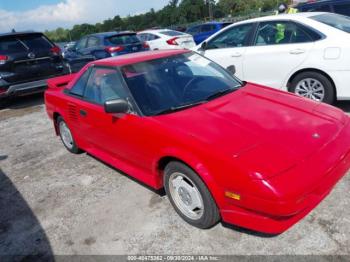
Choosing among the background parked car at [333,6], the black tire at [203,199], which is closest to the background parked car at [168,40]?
the background parked car at [333,6]

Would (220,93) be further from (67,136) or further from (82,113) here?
(67,136)

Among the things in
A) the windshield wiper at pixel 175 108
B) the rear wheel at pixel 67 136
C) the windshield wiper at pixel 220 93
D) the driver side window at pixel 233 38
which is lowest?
the rear wheel at pixel 67 136

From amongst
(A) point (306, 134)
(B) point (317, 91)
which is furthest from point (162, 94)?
(B) point (317, 91)

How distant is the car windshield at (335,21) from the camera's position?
5.10 meters

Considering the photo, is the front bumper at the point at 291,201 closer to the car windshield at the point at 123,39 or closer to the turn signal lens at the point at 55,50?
the turn signal lens at the point at 55,50

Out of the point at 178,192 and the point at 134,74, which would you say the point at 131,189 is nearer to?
the point at 178,192

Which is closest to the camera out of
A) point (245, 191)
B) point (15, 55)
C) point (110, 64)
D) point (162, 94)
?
point (245, 191)

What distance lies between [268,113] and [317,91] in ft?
8.30

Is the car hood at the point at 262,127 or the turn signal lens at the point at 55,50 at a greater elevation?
the turn signal lens at the point at 55,50

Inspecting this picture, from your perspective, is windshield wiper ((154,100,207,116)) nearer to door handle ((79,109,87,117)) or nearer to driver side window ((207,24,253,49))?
door handle ((79,109,87,117))

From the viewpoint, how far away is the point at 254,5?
7575 cm

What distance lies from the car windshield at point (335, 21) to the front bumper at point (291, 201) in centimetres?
318

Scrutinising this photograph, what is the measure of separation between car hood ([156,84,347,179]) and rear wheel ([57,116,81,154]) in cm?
227

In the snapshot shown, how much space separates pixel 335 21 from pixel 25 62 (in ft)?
22.3
